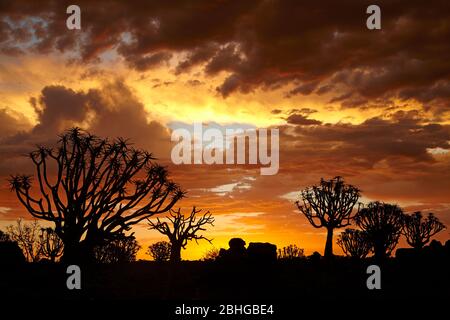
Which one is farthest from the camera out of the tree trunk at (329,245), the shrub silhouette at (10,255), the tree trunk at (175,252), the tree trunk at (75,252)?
the tree trunk at (329,245)

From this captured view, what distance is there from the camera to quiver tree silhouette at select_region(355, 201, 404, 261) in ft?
148

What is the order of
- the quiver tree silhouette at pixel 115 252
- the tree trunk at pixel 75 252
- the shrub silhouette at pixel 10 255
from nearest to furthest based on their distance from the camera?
the tree trunk at pixel 75 252
the shrub silhouette at pixel 10 255
the quiver tree silhouette at pixel 115 252

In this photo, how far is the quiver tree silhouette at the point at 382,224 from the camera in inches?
1780

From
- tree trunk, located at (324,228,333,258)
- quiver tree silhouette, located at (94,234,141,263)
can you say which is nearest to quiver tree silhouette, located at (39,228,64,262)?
quiver tree silhouette, located at (94,234,141,263)

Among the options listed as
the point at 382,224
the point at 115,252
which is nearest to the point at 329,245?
the point at 382,224

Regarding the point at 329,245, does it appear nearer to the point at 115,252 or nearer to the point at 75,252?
the point at 75,252

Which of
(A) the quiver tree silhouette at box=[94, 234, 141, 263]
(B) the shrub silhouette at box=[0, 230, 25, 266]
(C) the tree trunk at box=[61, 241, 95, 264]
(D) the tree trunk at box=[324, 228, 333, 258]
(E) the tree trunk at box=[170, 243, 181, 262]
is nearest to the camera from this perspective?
(C) the tree trunk at box=[61, 241, 95, 264]

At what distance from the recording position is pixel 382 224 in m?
45.6

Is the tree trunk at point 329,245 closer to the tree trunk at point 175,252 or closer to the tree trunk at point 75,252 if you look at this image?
the tree trunk at point 175,252

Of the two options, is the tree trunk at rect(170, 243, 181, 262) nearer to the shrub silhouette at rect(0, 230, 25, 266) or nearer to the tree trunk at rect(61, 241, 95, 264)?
the tree trunk at rect(61, 241, 95, 264)

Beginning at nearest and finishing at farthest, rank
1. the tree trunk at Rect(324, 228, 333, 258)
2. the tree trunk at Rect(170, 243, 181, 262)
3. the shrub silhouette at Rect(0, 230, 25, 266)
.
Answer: the shrub silhouette at Rect(0, 230, 25, 266) < the tree trunk at Rect(170, 243, 181, 262) < the tree trunk at Rect(324, 228, 333, 258)

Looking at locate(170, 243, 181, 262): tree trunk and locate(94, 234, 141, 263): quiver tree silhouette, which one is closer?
locate(170, 243, 181, 262): tree trunk

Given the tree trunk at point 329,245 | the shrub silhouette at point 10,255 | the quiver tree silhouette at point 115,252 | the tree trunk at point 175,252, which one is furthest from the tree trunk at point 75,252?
the quiver tree silhouette at point 115,252
